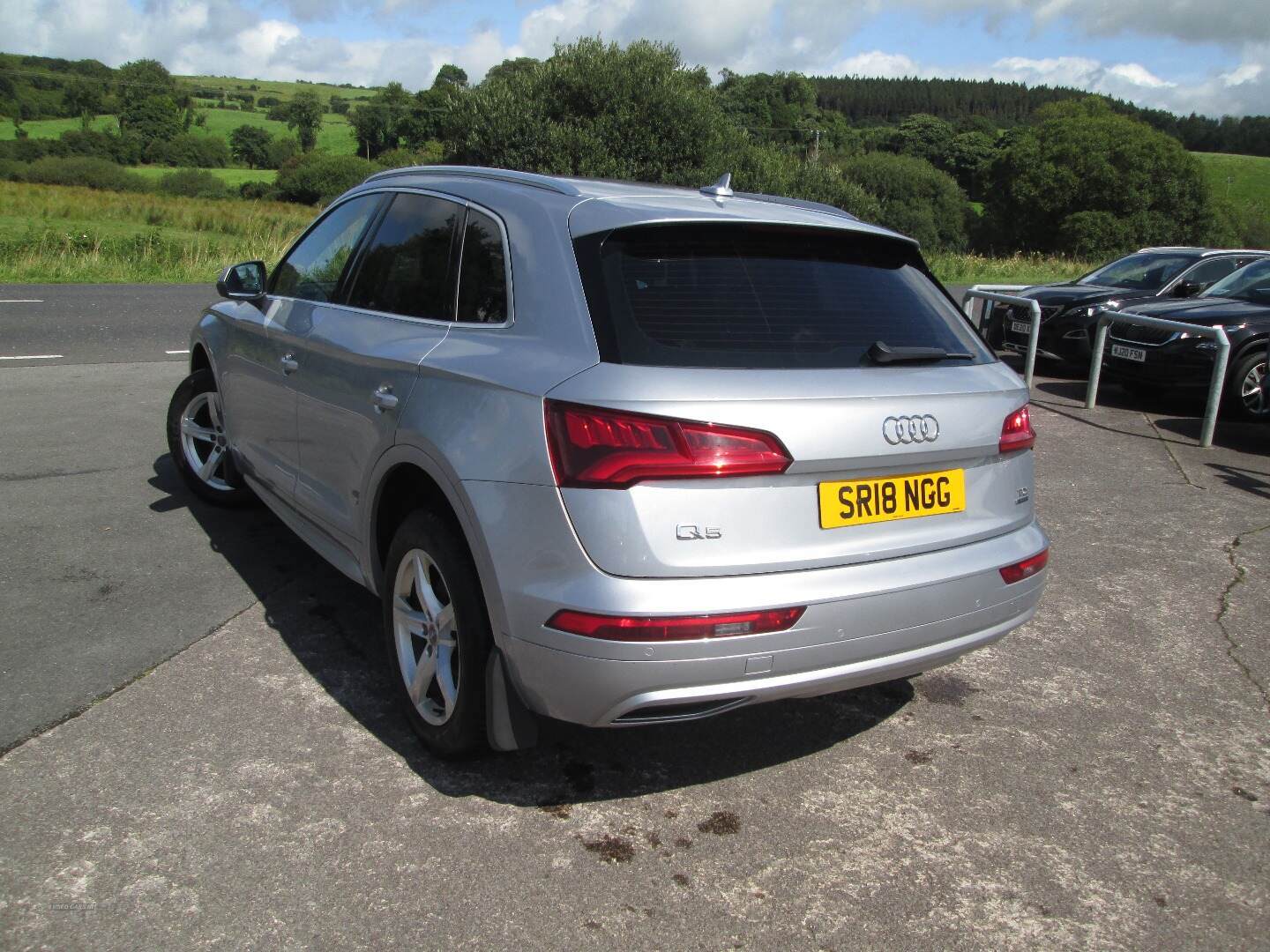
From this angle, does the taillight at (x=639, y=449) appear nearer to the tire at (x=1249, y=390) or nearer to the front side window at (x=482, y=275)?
the front side window at (x=482, y=275)

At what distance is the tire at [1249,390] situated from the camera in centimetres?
991

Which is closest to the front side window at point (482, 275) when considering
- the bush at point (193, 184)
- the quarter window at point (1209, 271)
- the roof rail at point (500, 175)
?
the roof rail at point (500, 175)

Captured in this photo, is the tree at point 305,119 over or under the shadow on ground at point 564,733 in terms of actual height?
over

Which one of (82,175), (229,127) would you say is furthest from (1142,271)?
(229,127)

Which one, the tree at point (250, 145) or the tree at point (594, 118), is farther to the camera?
the tree at point (250, 145)

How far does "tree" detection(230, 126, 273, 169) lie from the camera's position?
8450cm

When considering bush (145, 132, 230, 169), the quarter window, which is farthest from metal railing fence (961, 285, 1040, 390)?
bush (145, 132, 230, 169)


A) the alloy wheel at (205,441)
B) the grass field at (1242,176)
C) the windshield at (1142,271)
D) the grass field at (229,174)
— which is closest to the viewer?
the alloy wheel at (205,441)

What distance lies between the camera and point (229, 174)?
2928 inches

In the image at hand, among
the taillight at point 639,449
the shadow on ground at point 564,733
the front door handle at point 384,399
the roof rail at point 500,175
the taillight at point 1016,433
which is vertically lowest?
the shadow on ground at point 564,733

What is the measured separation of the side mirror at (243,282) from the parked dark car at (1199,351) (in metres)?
8.34

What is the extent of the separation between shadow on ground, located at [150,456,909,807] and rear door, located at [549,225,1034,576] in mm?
943

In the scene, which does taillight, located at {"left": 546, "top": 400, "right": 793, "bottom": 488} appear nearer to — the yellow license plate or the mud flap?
the yellow license plate

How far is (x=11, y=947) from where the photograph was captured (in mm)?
2506
